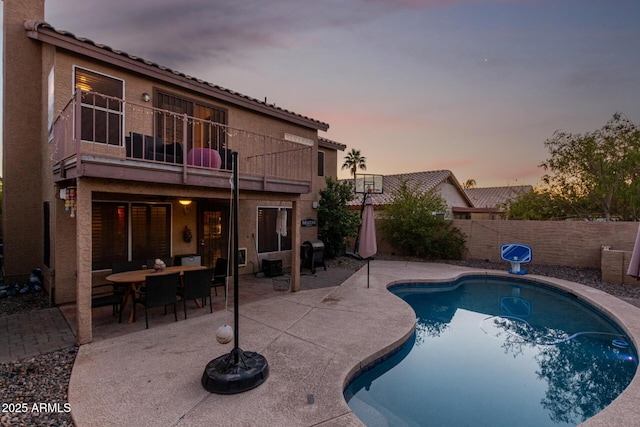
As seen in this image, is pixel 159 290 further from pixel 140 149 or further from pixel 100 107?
pixel 100 107

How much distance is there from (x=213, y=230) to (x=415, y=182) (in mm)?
16823

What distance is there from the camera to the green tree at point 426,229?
14.6m

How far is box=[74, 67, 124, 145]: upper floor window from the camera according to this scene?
6804mm

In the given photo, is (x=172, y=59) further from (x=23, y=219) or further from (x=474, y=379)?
(x=474, y=379)

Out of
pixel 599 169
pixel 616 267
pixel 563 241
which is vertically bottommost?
pixel 616 267

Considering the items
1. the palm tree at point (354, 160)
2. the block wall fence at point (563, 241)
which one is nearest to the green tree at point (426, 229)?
the block wall fence at point (563, 241)

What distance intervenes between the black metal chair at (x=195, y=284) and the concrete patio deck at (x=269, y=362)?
49 centimetres

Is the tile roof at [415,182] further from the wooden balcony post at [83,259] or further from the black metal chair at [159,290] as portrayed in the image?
the wooden balcony post at [83,259]

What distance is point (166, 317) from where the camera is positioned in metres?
6.31

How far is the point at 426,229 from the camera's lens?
14.5 meters

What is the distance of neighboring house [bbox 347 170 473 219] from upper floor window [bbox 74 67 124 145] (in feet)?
47.1

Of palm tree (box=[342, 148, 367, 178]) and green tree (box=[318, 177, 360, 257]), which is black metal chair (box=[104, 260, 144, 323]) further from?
palm tree (box=[342, 148, 367, 178])

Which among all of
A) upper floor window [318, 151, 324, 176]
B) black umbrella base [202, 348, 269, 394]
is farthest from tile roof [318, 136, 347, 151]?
black umbrella base [202, 348, 269, 394]

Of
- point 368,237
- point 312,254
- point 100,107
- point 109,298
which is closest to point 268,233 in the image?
point 312,254
